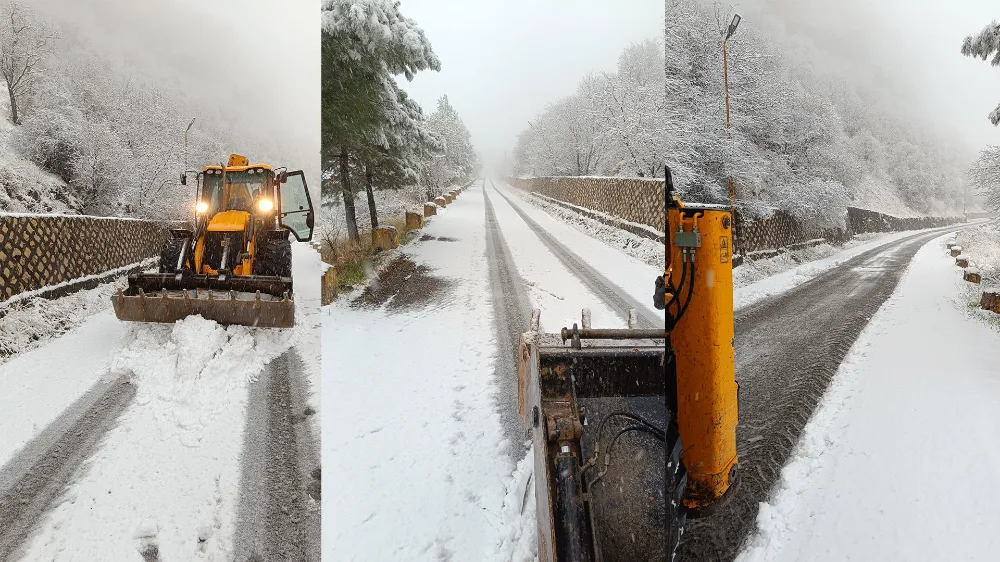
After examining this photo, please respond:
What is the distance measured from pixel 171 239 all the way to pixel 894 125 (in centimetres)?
321

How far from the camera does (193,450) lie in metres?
1.82

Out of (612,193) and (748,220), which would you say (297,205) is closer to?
(612,193)

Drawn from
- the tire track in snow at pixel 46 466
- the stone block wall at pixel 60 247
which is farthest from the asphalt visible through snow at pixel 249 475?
the stone block wall at pixel 60 247

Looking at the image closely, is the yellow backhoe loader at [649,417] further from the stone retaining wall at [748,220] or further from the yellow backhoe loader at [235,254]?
the yellow backhoe loader at [235,254]

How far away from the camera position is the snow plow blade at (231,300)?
Result: 3.09m

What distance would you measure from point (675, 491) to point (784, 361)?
511 mm

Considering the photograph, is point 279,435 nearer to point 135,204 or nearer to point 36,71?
point 135,204

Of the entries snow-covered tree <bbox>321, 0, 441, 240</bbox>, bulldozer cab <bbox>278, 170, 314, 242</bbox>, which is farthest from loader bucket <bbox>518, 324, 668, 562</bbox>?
bulldozer cab <bbox>278, 170, 314, 242</bbox>

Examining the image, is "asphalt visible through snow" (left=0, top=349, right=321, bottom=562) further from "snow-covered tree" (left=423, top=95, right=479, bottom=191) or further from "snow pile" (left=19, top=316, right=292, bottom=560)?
"snow-covered tree" (left=423, top=95, right=479, bottom=191)

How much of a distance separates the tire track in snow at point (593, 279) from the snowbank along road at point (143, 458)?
1.16 meters

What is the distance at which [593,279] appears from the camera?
191cm

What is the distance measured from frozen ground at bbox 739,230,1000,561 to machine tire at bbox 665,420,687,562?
0.44 ft

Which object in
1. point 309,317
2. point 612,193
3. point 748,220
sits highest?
point 612,193

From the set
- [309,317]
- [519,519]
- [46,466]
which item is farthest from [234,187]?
[519,519]
